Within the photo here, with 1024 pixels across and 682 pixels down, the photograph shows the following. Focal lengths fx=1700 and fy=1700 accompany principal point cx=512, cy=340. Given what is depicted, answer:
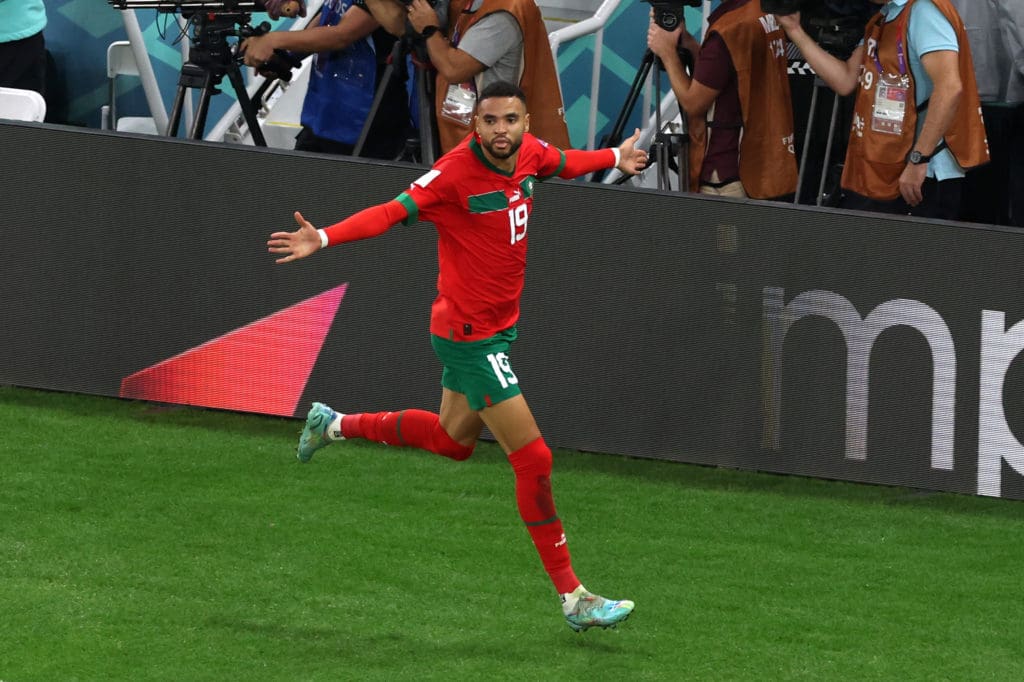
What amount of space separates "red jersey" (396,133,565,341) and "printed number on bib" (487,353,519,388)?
93mm

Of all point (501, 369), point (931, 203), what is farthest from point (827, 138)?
point (501, 369)

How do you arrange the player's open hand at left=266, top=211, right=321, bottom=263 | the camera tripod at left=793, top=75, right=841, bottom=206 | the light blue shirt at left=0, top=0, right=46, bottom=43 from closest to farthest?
the player's open hand at left=266, top=211, right=321, bottom=263 < the camera tripod at left=793, top=75, right=841, bottom=206 < the light blue shirt at left=0, top=0, right=46, bottom=43

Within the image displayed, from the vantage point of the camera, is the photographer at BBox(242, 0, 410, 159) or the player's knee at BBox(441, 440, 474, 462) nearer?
the player's knee at BBox(441, 440, 474, 462)

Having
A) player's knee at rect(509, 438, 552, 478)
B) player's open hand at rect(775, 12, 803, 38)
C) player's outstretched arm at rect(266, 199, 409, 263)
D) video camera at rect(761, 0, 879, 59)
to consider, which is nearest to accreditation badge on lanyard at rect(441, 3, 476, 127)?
player's open hand at rect(775, 12, 803, 38)

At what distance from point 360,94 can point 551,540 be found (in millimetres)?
3981

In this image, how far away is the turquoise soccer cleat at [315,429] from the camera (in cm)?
696

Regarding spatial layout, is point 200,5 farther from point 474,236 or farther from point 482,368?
point 482,368

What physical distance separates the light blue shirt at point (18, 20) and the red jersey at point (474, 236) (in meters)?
5.09

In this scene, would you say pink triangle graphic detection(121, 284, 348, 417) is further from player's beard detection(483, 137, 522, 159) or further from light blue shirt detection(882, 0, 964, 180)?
light blue shirt detection(882, 0, 964, 180)

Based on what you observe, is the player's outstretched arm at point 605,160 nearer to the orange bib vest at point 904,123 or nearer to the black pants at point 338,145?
the orange bib vest at point 904,123

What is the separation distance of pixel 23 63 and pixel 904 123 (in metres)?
5.50

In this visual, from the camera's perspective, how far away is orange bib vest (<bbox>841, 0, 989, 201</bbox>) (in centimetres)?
777

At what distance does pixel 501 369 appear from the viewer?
6.09 meters

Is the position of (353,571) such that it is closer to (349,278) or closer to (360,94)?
(349,278)
